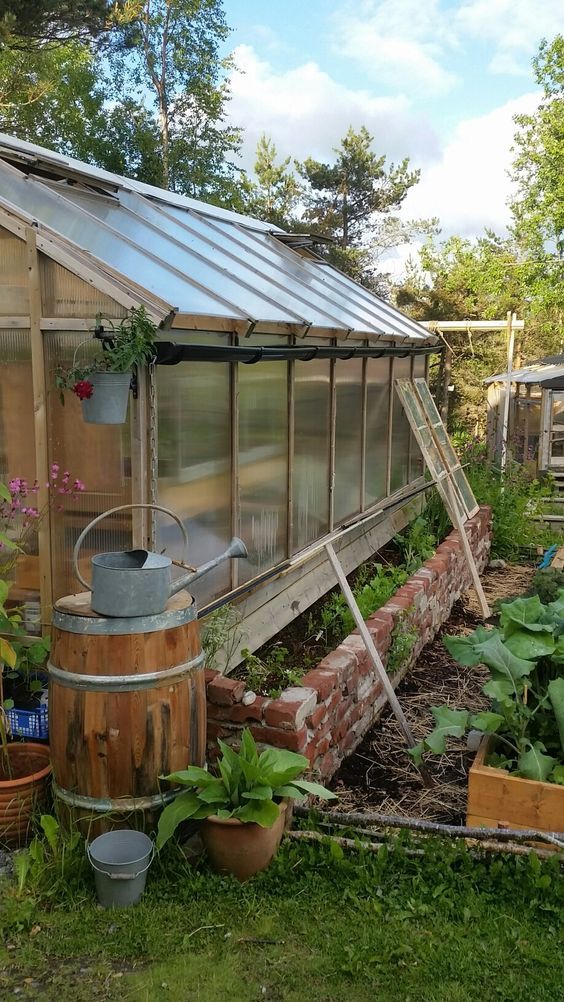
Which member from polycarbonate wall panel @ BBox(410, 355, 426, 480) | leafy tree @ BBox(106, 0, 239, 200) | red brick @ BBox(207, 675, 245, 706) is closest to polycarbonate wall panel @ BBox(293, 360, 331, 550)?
red brick @ BBox(207, 675, 245, 706)

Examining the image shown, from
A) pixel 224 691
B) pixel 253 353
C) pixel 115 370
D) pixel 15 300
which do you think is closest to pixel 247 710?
pixel 224 691

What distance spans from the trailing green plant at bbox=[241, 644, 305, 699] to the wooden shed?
27 centimetres

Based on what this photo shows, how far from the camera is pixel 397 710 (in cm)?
471

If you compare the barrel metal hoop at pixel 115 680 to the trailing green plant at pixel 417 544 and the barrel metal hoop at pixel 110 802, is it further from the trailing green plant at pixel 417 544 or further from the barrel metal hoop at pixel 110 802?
the trailing green plant at pixel 417 544

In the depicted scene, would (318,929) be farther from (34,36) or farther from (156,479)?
(34,36)

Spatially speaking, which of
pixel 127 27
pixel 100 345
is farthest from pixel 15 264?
pixel 127 27

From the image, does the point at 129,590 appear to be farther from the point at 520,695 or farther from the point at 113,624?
the point at 520,695

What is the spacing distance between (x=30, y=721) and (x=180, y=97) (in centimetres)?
2371

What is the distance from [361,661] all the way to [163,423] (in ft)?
6.51

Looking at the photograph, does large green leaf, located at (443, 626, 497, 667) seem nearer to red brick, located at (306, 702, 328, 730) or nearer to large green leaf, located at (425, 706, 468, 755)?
large green leaf, located at (425, 706, 468, 755)

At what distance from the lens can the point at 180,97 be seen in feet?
77.0

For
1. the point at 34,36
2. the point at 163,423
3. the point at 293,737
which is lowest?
the point at 293,737

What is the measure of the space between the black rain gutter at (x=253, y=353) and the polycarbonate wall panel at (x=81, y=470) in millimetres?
387

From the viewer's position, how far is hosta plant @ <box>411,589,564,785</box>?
12.1ft
